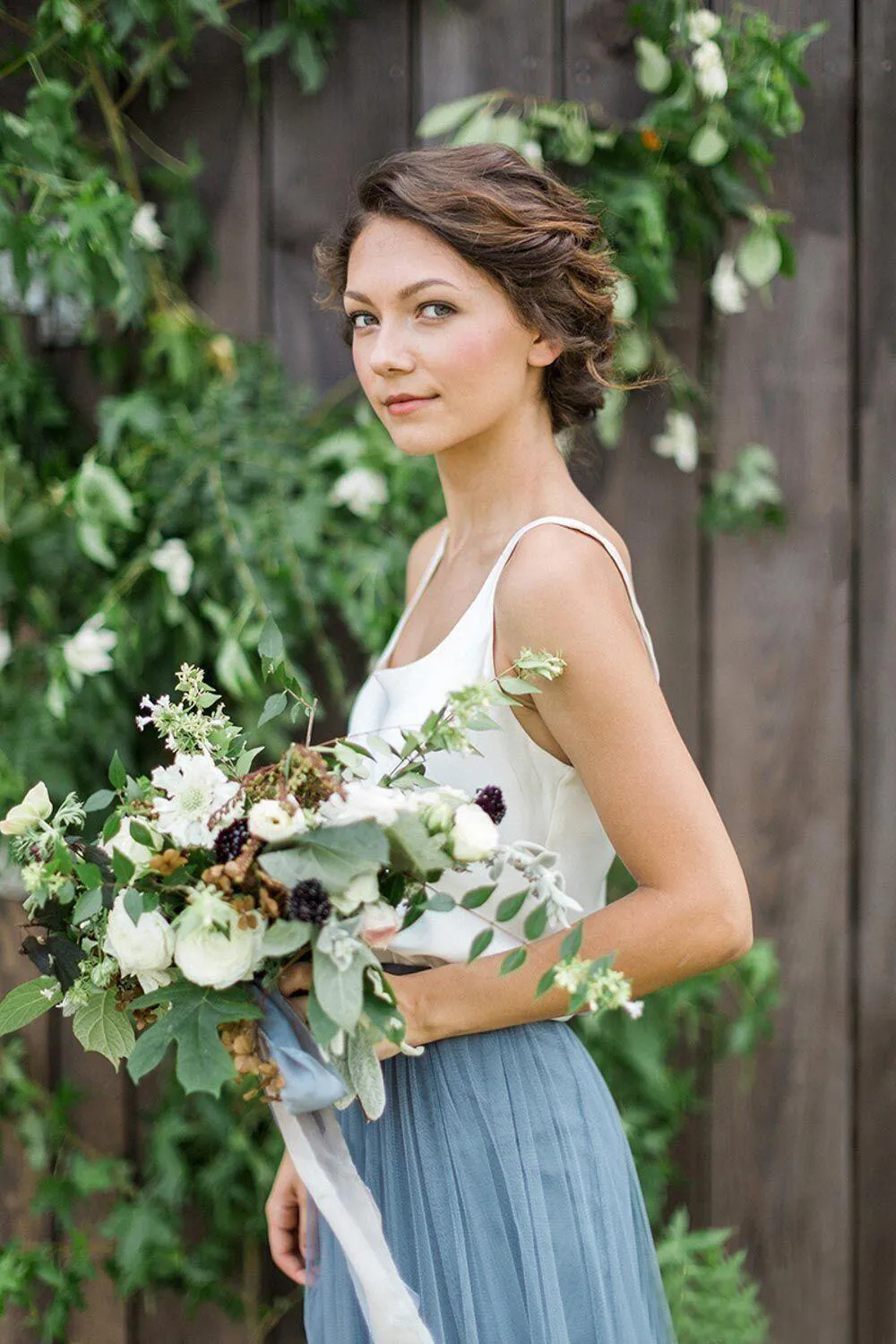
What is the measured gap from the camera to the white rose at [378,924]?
1.00 m

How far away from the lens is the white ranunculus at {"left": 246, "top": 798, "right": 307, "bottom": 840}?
0.97 m

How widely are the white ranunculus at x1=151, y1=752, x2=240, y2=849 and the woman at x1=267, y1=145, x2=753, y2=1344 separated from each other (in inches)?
7.9

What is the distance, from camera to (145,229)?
1.96 metres

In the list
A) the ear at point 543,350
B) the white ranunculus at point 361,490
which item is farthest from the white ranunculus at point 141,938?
the white ranunculus at point 361,490

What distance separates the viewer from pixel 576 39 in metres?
2.06

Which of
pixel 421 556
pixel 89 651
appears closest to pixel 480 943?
pixel 421 556

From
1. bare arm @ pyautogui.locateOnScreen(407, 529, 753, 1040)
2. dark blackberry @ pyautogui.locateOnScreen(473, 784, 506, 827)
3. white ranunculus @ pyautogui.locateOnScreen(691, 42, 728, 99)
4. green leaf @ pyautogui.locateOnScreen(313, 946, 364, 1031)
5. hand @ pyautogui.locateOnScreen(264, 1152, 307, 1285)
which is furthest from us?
white ranunculus @ pyautogui.locateOnScreen(691, 42, 728, 99)

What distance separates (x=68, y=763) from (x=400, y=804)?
3.86ft

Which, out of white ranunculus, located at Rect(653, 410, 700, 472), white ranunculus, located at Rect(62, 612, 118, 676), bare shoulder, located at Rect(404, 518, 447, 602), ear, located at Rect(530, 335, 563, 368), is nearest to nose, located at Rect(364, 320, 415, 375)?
ear, located at Rect(530, 335, 563, 368)

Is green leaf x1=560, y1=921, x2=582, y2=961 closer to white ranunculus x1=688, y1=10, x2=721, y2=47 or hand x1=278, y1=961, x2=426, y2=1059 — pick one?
hand x1=278, y1=961, x2=426, y2=1059

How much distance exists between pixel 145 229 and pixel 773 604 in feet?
3.75

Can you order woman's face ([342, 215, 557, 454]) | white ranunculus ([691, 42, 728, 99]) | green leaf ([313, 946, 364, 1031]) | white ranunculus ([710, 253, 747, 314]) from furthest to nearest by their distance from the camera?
white ranunculus ([710, 253, 747, 314])
white ranunculus ([691, 42, 728, 99])
woman's face ([342, 215, 557, 454])
green leaf ([313, 946, 364, 1031])

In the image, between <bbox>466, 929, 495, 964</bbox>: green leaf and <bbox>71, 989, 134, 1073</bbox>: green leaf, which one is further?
<bbox>71, 989, 134, 1073</bbox>: green leaf

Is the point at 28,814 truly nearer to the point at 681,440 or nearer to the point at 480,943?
the point at 480,943
